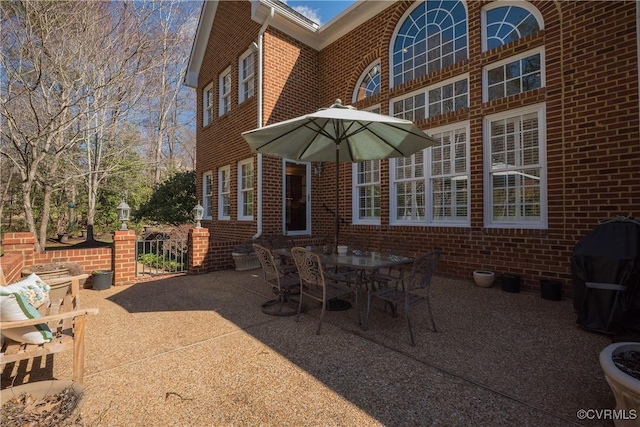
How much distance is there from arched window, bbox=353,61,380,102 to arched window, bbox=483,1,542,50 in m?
2.54

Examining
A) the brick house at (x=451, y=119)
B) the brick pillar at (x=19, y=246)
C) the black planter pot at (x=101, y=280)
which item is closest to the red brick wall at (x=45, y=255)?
the brick pillar at (x=19, y=246)

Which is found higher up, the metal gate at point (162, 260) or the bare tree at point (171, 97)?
the bare tree at point (171, 97)

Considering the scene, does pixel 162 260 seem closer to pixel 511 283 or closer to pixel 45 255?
pixel 45 255

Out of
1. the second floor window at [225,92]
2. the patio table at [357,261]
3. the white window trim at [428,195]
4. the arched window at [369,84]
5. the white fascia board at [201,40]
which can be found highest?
the white fascia board at [201,40]

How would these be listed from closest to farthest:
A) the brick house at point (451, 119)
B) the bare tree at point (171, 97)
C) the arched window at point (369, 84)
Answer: the brick house at point (451, 119) < the arched window at point (369, 84) < the bare tree at point (171, 97)

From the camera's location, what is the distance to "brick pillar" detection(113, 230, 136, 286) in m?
5.87

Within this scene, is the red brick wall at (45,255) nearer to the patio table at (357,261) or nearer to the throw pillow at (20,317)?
the throw pillow at (20,317)

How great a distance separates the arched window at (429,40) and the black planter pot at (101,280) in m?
7.33

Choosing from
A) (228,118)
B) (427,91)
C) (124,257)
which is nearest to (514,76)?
(427,91)

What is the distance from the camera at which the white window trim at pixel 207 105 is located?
11.2 meters

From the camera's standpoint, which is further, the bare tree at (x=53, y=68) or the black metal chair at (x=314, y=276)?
the bare tree at (x=53, y=68)

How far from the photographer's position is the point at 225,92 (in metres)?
10.4

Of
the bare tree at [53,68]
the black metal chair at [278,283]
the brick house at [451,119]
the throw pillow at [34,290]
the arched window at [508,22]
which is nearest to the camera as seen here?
the throw pillow at [34,290]

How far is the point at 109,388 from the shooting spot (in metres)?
2.47
